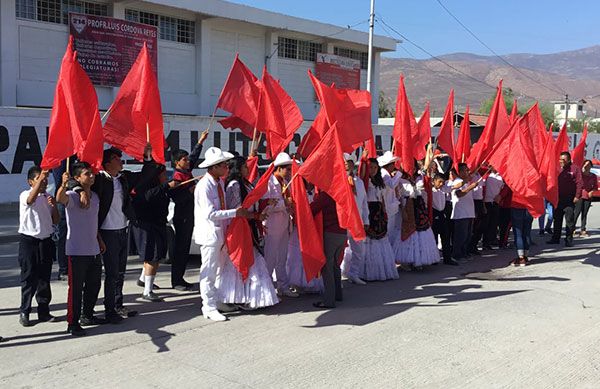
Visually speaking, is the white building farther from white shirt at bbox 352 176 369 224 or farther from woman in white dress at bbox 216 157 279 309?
white shirt at bbox 352 176 369 224

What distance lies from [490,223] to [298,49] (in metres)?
19.3

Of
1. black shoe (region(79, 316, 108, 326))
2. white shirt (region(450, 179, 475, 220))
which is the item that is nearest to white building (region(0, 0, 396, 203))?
white shirt (region(450, 179, 475, 220))

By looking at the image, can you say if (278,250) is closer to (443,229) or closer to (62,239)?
(62,239)

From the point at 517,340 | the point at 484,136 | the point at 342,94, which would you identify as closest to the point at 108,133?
the point at 342,94

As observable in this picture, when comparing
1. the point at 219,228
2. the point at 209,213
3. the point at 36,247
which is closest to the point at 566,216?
the point at 219,228

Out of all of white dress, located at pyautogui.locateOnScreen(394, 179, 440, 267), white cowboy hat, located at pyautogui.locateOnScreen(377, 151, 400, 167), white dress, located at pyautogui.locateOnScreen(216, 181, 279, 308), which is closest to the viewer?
white dress, located at pyautogui.locateOnScreen(216, 181, 279, 308)

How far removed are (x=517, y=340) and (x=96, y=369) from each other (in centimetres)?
377

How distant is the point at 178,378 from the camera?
4.73m

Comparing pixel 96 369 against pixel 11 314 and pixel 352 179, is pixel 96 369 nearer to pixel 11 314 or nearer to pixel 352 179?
pixel 11 314

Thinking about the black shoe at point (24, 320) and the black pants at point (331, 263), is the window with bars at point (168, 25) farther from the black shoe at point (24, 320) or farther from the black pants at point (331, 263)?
the black shoe at point (24, 320)

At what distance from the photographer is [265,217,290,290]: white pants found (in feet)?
24.3

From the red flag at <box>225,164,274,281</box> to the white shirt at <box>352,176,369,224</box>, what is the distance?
4.97ft

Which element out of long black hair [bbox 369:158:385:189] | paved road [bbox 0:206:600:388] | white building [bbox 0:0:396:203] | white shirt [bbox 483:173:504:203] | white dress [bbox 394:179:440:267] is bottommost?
paved road [bbox 0:206:600:388]

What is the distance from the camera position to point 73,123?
6.23 meters
